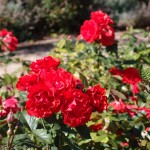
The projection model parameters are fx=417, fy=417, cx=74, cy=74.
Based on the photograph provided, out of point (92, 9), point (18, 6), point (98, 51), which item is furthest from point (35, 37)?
point (98, 51)

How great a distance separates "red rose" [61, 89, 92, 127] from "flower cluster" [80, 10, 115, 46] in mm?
1134

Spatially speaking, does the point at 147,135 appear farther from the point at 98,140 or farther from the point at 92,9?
the point at 92,9

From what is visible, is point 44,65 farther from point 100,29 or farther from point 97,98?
point 100,29

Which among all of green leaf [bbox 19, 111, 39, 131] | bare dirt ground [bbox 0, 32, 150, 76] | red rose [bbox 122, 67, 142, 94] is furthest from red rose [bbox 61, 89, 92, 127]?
bare dirt ground [bbox 0, 32, 150, 76]

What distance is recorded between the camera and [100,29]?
2508mm

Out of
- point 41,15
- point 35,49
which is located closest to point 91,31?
point 35,49

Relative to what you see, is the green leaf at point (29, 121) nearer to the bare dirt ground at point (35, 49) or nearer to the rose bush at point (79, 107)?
the rose bush at point (79, 107)

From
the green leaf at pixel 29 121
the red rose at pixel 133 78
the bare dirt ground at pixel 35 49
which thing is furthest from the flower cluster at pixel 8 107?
the bare dirt ground at pixel 35 49

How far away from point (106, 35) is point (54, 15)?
751cm

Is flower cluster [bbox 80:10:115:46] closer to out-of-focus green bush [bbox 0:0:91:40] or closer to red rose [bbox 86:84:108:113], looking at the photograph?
red rose [bbox 86:84:108:113]

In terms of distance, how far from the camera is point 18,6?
9812 mm

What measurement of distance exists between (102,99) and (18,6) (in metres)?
8.59

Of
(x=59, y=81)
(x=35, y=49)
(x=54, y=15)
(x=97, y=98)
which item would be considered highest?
(x=59, y=81)

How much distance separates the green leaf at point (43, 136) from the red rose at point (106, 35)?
1.16 m
